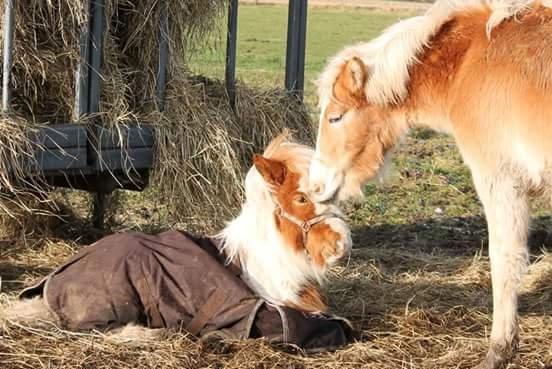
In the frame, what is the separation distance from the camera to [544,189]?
15.4ft

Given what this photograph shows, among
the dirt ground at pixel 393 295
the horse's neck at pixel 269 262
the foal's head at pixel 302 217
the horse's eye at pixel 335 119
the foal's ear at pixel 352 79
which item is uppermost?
the foal's ear at pixel 352 79

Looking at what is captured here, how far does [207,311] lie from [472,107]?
5.67ft

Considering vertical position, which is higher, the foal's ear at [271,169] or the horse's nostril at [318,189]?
the foal's ear at [271,169]

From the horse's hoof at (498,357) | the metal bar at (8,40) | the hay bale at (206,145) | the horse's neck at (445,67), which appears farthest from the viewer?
the hay bale at (206,145)

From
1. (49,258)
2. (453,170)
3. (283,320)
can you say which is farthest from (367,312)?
(453,170)

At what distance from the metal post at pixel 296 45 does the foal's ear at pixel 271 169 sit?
95.8 inches

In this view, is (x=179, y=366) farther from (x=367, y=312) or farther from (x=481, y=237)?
(x=481, y=237)

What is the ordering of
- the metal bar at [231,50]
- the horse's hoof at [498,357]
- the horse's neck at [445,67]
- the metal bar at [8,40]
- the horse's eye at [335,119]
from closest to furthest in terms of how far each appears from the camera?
the horse's hoof at [498,357] < the horse's neck at [445,67] < the horse's eye at [335,119] < the metal bar at [8,40] < the metal bar at [231,50]

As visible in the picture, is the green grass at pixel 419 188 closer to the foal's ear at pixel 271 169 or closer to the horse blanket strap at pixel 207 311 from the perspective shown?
the foal's ear at pixel 271 169

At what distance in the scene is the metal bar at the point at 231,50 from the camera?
690 centimetres

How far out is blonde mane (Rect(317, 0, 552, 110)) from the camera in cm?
490

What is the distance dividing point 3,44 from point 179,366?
8.21 ft

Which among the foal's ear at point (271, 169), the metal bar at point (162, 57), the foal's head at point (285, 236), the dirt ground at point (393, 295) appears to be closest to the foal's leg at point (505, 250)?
the dirt ground at point (393, 295)

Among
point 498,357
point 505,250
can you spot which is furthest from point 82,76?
point 498,357
